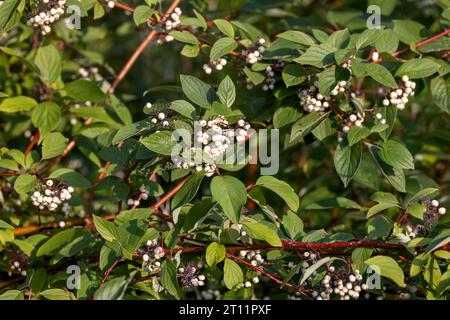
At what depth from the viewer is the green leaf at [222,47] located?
1894mm

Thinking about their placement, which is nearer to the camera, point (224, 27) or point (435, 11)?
point (224, 27)

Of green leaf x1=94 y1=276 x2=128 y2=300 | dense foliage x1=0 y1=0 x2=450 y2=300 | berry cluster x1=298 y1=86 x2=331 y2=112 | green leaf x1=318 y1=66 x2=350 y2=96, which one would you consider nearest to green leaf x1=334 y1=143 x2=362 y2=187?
dense foliage x1=0 y1=0 x2=450 y2=300

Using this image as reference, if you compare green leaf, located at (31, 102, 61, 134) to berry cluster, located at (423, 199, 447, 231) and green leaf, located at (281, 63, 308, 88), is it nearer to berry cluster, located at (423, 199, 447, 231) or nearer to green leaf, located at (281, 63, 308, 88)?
green leaf, located at (281, 63, 308, 88)

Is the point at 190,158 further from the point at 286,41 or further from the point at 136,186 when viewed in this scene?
the point at 286,41

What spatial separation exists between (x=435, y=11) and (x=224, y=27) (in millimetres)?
1266

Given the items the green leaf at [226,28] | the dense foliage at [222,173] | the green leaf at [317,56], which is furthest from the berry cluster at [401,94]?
the green leaf at [226,28]

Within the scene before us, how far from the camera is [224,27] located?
6.53 feet

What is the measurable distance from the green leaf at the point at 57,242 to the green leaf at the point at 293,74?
705mm

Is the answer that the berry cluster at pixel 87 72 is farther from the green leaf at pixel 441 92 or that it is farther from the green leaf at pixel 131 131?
the green leaf at pixel 441 92

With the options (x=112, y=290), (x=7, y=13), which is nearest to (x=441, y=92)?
(x=112, y=290)

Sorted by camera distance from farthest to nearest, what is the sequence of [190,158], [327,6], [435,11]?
[327,6]
[435,11]
[190,158]

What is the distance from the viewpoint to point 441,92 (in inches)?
81.0
